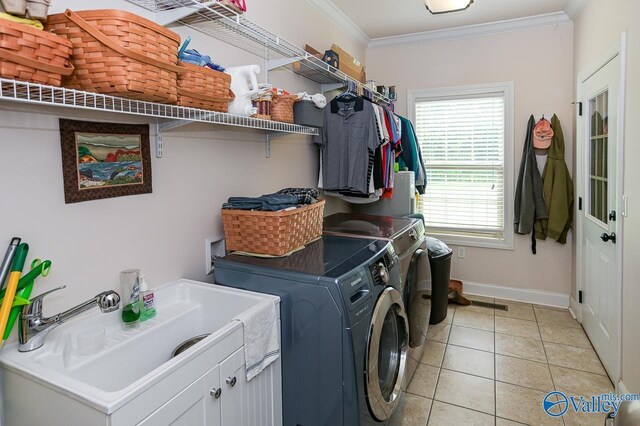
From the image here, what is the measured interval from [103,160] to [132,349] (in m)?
0.67

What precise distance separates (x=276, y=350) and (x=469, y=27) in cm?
353

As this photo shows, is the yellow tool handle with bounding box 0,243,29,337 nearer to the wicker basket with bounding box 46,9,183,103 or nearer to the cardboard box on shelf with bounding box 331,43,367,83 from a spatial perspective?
the wicker basket with bounding box 46,9,183,103

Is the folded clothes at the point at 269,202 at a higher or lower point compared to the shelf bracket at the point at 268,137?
lower

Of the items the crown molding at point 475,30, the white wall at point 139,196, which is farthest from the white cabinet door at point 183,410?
the crown molding at point 475,30

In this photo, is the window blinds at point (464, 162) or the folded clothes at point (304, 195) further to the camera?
the window blinds at point (464, 162)

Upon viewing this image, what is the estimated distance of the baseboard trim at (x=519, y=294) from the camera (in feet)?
12.0

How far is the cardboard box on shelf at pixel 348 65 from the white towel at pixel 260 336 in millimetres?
1987

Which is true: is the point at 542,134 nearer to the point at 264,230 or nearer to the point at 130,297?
the point at 264,230

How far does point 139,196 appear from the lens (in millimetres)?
1554

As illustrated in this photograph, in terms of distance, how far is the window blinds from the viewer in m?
3.83

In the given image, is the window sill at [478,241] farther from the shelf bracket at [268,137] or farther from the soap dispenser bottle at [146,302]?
the soap dispenser bottle at [146,302]

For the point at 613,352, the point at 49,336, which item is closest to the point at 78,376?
the point at 49,336

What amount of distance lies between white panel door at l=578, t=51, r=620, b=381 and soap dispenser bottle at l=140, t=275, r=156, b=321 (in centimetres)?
248

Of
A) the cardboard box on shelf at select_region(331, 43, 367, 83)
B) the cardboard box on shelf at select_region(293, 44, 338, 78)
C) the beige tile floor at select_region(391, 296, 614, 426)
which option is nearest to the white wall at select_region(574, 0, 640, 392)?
the beige tile floor at select_region(391, 296, 614, 426)
